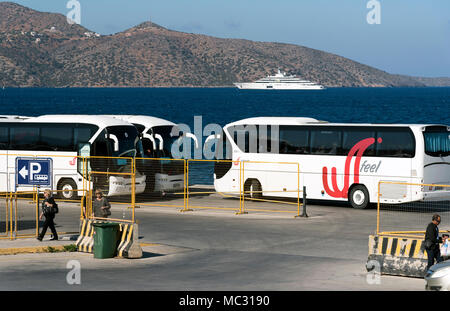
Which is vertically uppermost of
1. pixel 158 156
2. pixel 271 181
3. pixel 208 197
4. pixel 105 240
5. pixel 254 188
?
pixel 158 156

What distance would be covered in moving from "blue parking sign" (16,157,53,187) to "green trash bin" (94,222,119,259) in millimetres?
3153

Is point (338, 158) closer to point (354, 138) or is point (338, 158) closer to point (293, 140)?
point (354, 138)

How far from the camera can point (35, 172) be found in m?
22.6

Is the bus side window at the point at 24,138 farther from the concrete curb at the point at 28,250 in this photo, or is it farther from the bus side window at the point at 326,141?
the concrete curb at the point at 28,250

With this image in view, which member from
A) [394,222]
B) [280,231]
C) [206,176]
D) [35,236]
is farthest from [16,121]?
[206,176]

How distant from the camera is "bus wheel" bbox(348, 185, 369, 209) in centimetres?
2998

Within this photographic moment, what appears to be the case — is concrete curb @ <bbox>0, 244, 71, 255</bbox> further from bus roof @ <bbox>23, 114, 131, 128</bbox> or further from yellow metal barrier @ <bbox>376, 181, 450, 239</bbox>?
bus roof @ <bbox>23, 114, 131, 128</bbox>

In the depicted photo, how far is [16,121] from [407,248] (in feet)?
69.9

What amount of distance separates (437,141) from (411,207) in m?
2.71

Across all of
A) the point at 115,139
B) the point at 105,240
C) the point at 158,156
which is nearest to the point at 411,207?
the point at 158,156

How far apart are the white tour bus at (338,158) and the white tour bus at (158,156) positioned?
1.76 m

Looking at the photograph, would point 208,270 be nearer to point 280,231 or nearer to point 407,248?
point 407,248

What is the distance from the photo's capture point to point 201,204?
32.1 metres

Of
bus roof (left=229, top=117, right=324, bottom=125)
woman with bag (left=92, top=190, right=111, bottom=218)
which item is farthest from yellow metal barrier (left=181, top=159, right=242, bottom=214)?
woman with bag (left=92, top=190, right=111, bottom=218)
